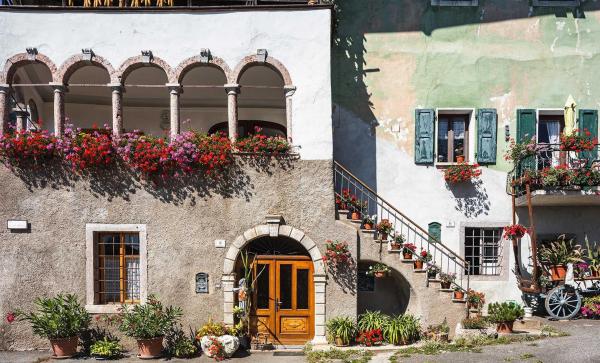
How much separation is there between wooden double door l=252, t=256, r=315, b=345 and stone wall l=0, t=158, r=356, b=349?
67 centimetres

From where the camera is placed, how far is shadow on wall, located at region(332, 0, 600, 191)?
12.8 metres

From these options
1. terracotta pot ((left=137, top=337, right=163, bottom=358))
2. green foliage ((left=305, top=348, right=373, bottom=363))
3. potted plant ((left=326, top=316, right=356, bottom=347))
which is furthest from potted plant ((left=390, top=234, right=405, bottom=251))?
terracotta pot ((left=137, top=337, right=163, bottom=358))

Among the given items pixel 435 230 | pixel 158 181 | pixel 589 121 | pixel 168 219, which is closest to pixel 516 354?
pixel 435 230

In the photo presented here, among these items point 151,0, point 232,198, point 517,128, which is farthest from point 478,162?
→ point 151,0

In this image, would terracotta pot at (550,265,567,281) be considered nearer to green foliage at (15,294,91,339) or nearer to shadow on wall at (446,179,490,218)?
shadow on wall at (446,179,490,218)

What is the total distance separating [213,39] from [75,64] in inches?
115

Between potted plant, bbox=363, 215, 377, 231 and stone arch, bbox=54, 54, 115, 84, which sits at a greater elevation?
stone arch, bbox=54, 54, 115, 84

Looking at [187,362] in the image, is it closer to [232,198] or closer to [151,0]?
[232,198]

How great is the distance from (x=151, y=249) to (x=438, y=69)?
25.7 ft

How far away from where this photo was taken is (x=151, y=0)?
39.3ft

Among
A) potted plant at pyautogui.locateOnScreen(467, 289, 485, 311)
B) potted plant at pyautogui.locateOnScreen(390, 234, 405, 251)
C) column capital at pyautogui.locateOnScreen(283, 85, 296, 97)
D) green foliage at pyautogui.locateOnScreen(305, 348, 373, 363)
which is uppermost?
column capital at pyautogui.locateOnScreen(283, 85, 296, 97)

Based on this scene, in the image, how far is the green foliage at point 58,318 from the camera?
34.1 ft

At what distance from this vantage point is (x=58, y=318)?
1040 centimetres

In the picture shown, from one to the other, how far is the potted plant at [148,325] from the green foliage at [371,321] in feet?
12.4
